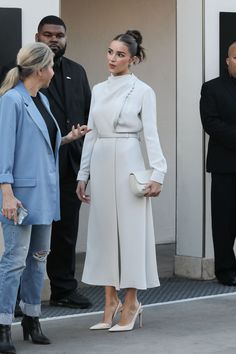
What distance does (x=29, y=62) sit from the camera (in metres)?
6.50

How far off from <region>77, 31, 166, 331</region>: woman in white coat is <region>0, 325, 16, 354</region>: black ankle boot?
34.7 inches

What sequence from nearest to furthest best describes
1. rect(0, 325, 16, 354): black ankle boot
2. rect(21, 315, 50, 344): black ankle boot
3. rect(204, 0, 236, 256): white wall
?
rect(0, 325, 16, 354): black ankle boot, rect(21, 315, 50, 344): black ankle boot, rect(204, 0, 236, 256): white wall

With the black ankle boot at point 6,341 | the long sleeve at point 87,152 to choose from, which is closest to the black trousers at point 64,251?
the long sleeve at point 87,152

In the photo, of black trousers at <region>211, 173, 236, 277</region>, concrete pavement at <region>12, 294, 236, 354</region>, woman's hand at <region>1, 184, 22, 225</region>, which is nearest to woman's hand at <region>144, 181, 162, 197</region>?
concrete pavement at <region>12, 294, 236, 354</region>

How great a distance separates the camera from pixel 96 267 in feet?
23.5

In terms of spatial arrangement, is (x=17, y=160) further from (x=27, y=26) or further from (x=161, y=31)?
(x=161, y=31)

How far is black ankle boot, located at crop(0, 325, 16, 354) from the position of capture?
20.8 ft

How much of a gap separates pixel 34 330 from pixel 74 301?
1.20 m

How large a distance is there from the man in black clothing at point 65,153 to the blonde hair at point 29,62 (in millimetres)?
1063

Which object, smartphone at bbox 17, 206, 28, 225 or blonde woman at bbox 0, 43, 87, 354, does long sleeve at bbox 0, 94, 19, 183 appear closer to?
blonde woman at bbox 0, 43, 87, 354

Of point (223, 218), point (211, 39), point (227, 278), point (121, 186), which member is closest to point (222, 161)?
point (223, 218)

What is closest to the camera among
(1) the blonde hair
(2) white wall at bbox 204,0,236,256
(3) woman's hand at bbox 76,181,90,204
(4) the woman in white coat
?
(1) the blonde hair

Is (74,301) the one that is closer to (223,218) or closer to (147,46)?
(223,218)

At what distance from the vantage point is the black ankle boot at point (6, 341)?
635 cm
